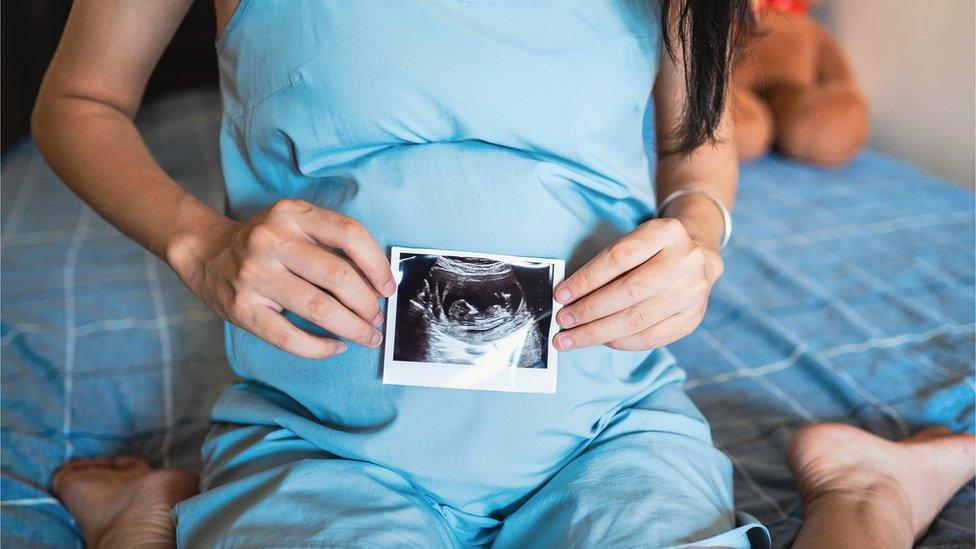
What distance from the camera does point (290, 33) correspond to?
2.37ft

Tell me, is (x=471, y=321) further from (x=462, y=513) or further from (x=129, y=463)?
(x=129, y=463)

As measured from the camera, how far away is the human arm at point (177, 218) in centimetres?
64

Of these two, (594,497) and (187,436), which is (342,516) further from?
(187,436)

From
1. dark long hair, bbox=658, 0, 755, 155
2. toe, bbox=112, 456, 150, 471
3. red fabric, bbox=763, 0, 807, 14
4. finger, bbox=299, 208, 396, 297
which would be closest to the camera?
finger, bbox=299, 208, 396, 297

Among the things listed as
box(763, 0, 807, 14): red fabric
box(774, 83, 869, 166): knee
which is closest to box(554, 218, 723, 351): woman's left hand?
box(774, 83, 869, 166): knee

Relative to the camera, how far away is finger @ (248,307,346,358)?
66 cm

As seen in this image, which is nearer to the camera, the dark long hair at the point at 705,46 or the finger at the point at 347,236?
the finger at the point at 347,236

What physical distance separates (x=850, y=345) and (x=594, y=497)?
787mm

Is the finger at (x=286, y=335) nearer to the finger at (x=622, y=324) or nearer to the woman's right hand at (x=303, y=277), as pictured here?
the woman's right hand at (x=303, y=277)

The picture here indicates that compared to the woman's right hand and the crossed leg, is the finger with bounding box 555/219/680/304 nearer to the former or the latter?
the woman's right hand

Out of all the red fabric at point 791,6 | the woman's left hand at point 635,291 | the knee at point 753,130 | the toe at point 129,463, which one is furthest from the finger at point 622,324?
the red fabric at point 791,6

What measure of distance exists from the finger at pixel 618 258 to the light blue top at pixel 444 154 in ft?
0.18

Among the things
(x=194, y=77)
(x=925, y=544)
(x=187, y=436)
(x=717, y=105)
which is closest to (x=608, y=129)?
(x=717, y=105)

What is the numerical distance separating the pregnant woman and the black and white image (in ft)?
0.06
